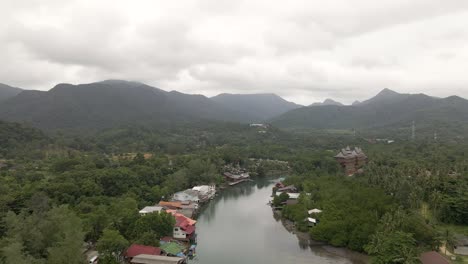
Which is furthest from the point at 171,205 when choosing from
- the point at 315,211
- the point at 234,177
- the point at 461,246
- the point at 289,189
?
the point at 461,246

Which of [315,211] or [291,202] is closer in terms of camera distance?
[315,211]

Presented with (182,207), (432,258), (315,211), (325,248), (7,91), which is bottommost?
(325,248)

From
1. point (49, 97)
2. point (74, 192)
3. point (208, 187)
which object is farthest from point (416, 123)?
point (49, 97)

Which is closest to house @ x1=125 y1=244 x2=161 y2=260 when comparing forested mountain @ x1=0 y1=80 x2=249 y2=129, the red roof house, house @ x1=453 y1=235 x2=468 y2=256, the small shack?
the red roof house

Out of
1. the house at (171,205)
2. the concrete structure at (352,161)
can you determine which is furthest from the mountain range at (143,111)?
the house at (171,205)

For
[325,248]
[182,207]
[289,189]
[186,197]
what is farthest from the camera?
[289,189]

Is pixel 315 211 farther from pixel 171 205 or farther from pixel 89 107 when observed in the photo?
pixel 89 107

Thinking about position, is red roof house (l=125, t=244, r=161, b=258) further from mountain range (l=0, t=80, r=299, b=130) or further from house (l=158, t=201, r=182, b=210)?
mountain range (l=0, t=80, r=299, b=130)
